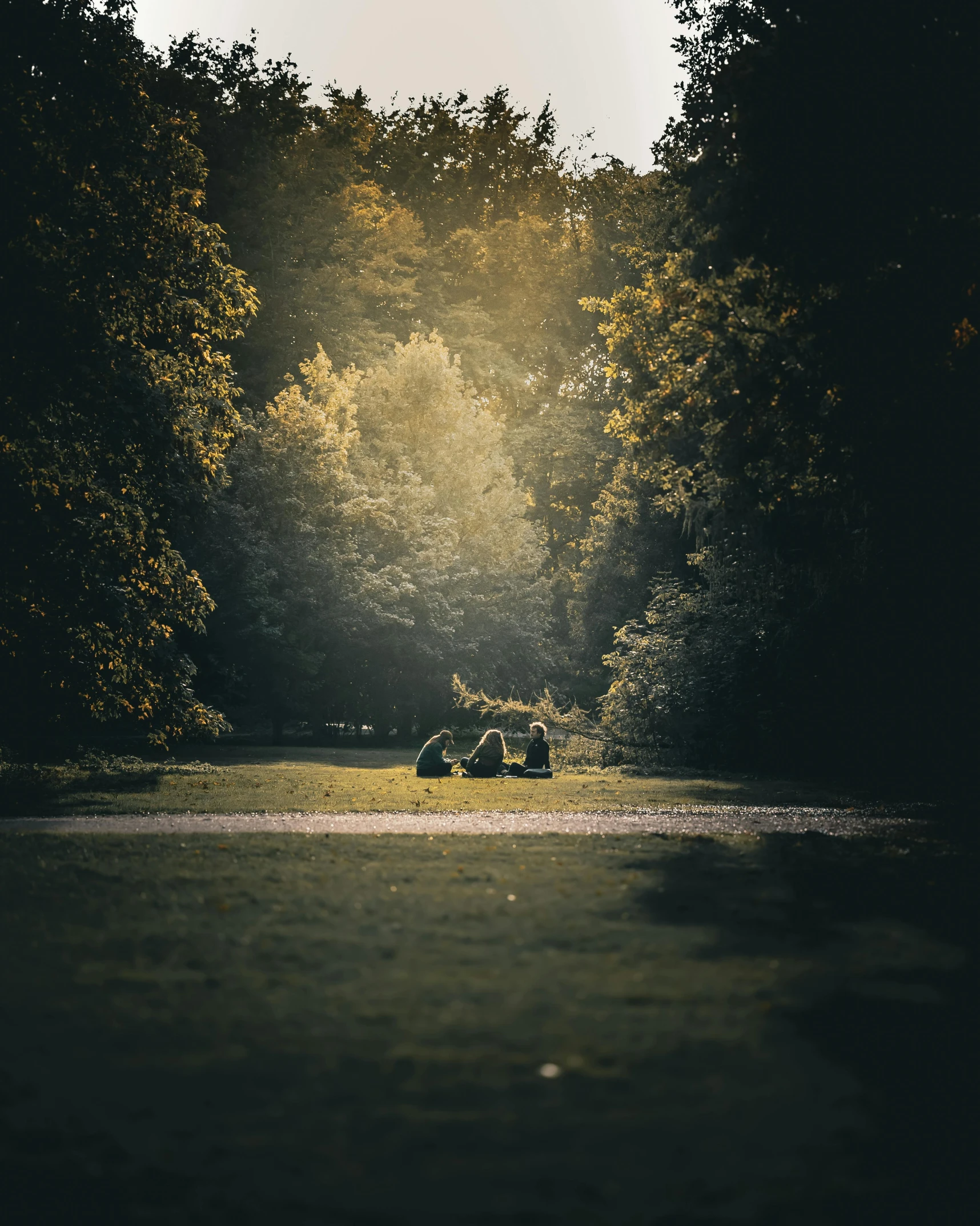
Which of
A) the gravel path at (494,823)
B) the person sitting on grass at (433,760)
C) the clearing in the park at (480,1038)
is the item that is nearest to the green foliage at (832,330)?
the gravel path at (494,823)

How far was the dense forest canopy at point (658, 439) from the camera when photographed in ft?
48.8

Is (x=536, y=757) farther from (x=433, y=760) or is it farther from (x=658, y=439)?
(x=658, y=439)

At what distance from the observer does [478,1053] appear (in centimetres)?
471

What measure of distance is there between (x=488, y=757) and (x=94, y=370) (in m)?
8.69

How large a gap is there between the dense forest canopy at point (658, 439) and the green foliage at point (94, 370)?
0.05 metres

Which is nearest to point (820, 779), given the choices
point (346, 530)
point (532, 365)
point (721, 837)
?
point (721, 837)

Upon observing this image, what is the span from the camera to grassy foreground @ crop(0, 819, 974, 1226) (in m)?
3.54

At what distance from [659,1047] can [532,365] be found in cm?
5322

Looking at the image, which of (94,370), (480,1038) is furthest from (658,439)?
(480,1038)

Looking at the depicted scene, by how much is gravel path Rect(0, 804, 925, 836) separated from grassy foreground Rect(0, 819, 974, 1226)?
3672mm

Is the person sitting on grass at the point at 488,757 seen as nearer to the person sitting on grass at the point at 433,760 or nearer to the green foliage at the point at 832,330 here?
the person sitting on grass at the point at 433,760

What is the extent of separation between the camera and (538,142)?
57.1 meters

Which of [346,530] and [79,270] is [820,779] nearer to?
[79,270]

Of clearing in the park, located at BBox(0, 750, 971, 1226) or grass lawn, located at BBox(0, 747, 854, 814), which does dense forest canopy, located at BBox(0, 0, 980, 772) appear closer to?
grass lawn, located at BBox(0, 747, 854, 814)
